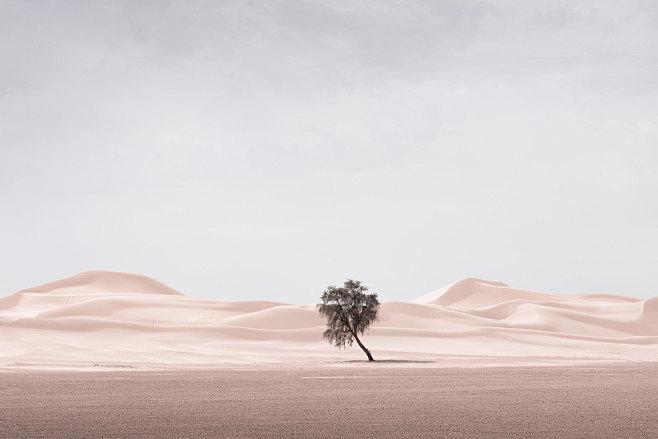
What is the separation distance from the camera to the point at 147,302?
108m

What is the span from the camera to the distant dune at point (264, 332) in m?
60.4

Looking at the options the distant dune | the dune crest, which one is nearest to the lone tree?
the distant dune

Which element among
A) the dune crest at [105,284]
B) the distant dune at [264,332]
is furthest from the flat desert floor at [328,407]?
the dune crest at [105,284]

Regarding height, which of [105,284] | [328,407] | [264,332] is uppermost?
[105,284]

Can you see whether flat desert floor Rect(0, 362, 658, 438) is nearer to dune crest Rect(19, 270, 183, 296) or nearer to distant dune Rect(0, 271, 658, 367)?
distant dune Rect(0, 271, 658, 367)

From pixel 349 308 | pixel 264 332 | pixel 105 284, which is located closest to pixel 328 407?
pixel 349 308

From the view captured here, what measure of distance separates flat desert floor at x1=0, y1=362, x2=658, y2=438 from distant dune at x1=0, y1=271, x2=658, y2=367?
834 inches

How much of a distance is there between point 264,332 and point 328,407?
6133cm

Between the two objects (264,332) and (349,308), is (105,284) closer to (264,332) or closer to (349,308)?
(264,332)

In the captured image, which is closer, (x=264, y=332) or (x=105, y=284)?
(x=264, y=332)

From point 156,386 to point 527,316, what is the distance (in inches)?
3696

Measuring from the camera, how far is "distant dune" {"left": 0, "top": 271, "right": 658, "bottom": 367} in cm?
6044

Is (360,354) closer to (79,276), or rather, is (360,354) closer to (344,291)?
(344,291)

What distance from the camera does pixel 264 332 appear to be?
82.6 metres
